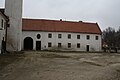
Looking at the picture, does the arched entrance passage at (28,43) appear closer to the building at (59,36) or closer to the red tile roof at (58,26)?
the building at (59,36)

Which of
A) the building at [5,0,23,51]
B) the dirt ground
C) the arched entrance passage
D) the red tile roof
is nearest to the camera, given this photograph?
the dirt ground

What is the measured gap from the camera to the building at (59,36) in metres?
50.3

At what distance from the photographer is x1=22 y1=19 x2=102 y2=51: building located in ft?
165

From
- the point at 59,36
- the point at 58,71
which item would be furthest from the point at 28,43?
the point at 58,71

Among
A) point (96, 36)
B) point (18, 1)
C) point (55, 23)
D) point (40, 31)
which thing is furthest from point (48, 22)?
point (18, 1)

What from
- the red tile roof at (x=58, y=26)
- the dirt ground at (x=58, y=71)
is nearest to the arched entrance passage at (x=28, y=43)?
the red tile roof at (x=58, y=26)

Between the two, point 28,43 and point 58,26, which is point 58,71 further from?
point 58,26

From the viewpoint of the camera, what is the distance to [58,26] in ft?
177

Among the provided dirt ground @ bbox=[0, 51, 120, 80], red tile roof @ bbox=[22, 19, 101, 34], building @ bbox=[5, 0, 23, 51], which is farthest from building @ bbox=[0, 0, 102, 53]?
dirt ground @ bbox=[0, 51, 120, 80]

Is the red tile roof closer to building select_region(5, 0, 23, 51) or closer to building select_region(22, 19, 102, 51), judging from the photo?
building select_region(22, 19, 102, 51)

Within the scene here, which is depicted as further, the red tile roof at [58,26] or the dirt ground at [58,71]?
the red tile roof at [58,26]

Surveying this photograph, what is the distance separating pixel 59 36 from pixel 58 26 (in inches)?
125

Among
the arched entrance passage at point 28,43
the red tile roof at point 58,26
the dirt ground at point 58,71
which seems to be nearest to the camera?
the dirt ground at point 58,71

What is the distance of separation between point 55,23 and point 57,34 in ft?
14.0
